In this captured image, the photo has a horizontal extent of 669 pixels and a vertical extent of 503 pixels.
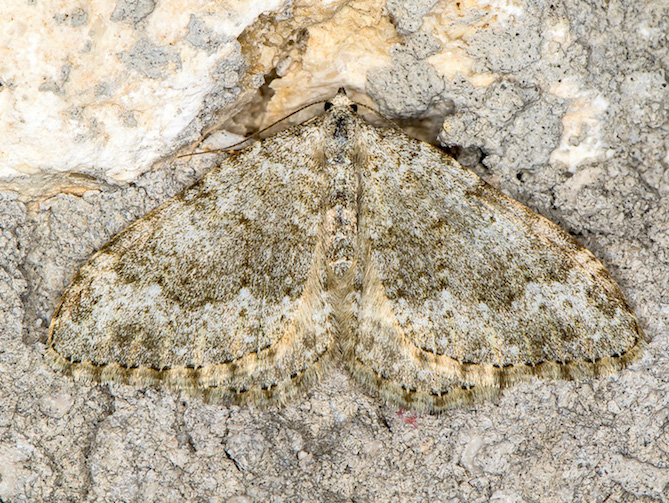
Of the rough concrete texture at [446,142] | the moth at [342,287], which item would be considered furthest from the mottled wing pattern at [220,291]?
the rough concrete texture at [446,142]

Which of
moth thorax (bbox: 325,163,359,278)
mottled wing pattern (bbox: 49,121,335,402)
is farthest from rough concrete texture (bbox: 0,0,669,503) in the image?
moth thorax (bbox: 325,163,359,278)

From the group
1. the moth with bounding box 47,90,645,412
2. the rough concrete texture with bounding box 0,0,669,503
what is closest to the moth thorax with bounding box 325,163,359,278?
the moth with bounding box 47,90,645,412

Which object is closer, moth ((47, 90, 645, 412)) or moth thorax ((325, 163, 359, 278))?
moth ((47, 90, 645, 412))

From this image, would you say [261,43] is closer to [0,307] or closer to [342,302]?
[342,302]

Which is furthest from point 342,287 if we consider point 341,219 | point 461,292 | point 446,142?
point 446,142

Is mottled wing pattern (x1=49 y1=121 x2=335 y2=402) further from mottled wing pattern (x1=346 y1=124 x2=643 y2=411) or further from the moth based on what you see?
mottled wing pattern (x1=346 y1=124 x2=643 y2=411)

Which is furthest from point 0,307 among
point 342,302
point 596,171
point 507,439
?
point 596,171

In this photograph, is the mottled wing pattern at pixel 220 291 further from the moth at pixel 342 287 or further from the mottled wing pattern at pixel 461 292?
the mottled wing pattern at pixel 461 292
